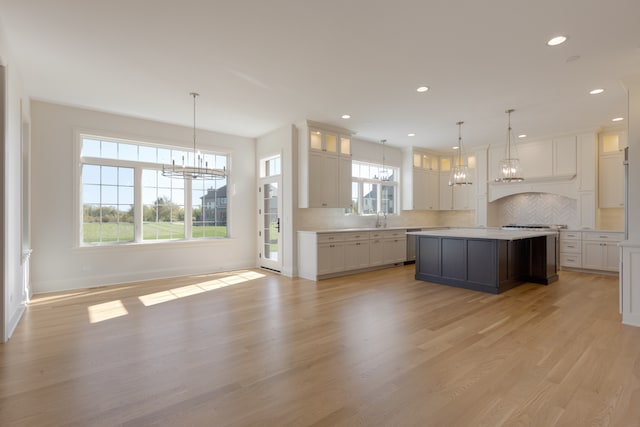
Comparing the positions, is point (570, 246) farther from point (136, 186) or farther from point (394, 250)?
point (136, 186)

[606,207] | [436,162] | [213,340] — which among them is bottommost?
[213,340]

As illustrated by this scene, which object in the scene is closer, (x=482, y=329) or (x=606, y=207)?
(x=482, y=329)

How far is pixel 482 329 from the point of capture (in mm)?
3482

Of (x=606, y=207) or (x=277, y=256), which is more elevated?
(x=606, y=207)

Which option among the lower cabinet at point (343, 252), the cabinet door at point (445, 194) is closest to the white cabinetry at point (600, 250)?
the cabinet door at point (445, 194)

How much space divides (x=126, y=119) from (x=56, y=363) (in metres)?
4.45

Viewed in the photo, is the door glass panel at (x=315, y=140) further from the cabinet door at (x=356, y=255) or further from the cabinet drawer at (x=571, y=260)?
the cabinet drawer at (x=571, y=260)

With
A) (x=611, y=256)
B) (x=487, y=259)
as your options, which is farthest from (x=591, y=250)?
(x=487, y=259)

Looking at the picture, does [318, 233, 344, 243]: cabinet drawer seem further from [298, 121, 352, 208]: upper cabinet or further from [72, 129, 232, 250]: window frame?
[72, 129, 232, 250]: window frame

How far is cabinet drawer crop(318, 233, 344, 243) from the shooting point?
6.12 m

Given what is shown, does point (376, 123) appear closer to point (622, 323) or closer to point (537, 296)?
point (537, 296)

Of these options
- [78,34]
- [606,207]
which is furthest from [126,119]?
[606,207]

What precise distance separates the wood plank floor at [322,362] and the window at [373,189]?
3503mm

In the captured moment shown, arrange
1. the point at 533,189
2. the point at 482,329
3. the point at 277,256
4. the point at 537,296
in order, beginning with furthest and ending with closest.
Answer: the point at 533,189 → the point at 277,256 → the point at 537,296 → the point at 482,329
